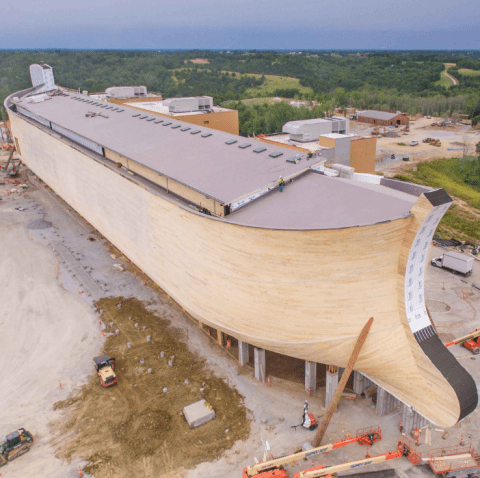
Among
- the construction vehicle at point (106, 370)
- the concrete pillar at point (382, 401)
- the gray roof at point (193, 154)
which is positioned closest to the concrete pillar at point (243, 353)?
the construction vehicle at point (106, 370)

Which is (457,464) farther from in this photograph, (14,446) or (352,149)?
(352,149)

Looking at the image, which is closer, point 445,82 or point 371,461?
point 371,461

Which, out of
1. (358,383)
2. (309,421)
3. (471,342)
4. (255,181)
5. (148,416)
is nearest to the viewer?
(309,421)

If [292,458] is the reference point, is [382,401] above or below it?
above

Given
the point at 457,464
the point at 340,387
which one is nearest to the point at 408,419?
the point at 457,464

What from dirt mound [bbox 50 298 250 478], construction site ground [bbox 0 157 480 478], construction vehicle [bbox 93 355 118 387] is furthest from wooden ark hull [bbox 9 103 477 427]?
construction vehicle [bbox 93 355 118 387]

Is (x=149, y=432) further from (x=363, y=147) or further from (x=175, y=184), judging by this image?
(x=363, y=147)

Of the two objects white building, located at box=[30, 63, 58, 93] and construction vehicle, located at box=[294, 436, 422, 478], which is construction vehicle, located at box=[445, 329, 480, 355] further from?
white building, located at box=[30, 63, 58, 93]
